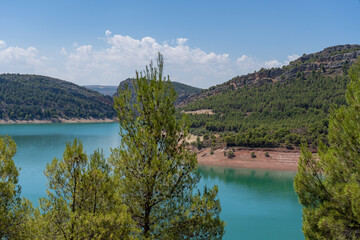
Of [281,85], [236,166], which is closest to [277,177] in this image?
[236,166]

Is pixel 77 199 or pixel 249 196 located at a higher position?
pixel 77 199

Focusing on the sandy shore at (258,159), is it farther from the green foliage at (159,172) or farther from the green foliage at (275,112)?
the green foliage at (159,172)

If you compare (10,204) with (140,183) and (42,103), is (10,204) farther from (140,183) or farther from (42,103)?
(42,103)

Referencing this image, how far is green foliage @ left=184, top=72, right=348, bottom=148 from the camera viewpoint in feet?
181

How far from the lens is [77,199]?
8.25 metres

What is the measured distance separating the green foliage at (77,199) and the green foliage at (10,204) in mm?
2361

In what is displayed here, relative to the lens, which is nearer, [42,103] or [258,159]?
[258,159]

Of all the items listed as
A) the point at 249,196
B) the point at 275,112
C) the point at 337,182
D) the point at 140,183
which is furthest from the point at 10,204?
the point at 275,112

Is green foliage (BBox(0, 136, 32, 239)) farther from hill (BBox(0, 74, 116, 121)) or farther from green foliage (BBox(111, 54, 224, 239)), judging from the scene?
hill (BBox(0, 74, 116, 121))

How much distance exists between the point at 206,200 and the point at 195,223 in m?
0.81

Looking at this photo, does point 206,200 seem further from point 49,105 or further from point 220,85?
point 49,105

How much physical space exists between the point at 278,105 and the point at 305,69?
1128 inches

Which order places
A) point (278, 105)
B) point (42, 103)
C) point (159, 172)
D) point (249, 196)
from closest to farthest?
point (159, 172)
point (249, 196)
point (278, 105)
point (42, 103)

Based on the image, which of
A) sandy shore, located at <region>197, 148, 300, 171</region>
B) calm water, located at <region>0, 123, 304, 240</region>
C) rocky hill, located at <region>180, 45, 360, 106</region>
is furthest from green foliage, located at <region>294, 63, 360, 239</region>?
rocky hill, located at <region>180, 45, 360, 106</region>
